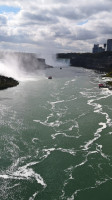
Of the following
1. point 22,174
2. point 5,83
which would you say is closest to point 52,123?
point 22,174

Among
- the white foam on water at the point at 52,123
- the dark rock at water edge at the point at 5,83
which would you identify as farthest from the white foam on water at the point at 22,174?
the dark rock at water edge at the point at 5,83

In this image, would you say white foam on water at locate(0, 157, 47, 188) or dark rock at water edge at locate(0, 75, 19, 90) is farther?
dark rock at water edge at locate(0, 75, 19, 90)

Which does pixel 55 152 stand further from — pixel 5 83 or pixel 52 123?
pixel 5 83

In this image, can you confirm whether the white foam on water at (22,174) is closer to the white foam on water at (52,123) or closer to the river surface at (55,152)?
the river surface at (55,152)

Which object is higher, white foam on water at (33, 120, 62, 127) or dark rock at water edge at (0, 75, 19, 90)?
dark rock at water edge at (0, 75, 19, 90)

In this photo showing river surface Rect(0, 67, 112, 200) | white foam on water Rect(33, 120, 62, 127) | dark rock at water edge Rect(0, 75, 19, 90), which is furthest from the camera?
dark rock at water edge Rect(0, 75, 19, 90)

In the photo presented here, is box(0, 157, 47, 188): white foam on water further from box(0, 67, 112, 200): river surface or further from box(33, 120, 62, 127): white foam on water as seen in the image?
box(33, 120, 62, 127): white foam on water

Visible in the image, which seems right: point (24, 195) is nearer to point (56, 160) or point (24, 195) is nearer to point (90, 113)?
point (56, 160)

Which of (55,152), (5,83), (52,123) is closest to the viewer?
(55,152)

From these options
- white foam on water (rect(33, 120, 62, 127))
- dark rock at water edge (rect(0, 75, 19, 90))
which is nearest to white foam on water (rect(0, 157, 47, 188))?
white foam on water (rect(33, 120, 62, 127))

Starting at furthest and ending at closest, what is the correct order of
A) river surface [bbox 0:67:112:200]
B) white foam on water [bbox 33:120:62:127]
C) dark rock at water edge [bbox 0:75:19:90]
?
dark rock at water edge [bbox 0:75:19:90] → white foam on water [bbox 33:120:62:127] → river surface [bbox 0:67:112:200]
